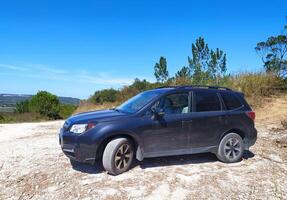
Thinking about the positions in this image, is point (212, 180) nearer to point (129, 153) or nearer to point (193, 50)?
point (129, 153)

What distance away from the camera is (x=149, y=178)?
20.3 ft

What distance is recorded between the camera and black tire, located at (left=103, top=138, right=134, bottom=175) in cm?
615

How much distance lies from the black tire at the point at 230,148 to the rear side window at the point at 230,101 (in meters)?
0.66

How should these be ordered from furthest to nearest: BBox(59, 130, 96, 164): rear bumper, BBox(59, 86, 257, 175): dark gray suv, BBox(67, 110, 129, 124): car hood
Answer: BBox(67, 110, 129, 124): car hood, BBox(59, 86, 257, 175): dark gray suv, BBox(59, 130, 96, 164): rear bumper

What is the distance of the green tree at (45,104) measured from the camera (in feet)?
137

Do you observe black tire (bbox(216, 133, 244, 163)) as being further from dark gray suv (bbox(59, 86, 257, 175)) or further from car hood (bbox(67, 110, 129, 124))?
car hood (bbox(67, 110, 129, 124))

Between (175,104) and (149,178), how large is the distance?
1.77 meters

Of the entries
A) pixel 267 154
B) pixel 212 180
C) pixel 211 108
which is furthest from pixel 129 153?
pixel 267 154

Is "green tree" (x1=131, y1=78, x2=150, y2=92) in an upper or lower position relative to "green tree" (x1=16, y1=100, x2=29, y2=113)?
A: upper

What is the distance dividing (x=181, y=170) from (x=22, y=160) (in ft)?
12.0

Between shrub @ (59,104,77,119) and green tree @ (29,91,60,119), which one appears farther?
shrub @ (59,104,77,119)

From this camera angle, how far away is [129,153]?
6.46 m

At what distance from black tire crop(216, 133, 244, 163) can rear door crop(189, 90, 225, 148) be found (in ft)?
0.64

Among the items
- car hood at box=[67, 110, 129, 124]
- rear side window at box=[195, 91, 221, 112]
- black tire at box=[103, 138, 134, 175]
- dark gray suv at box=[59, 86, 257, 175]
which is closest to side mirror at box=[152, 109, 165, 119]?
dark gray suv at box=[59, 86, 257, 175]
